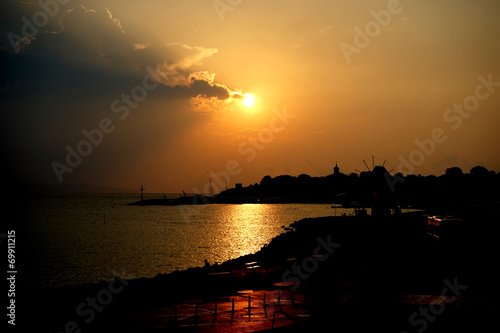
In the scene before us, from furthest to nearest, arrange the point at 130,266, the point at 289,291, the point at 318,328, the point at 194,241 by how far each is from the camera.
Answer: the point at 194,241 → the point at 130,266 → the point at 289,291 → the point at 318,328

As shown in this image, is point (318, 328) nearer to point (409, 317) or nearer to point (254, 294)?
point (409, 317)

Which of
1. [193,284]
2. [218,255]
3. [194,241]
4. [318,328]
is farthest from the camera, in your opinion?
[194,241]

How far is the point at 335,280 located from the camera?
12.0 meters

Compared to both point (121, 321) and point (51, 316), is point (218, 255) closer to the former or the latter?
point (51, 316)

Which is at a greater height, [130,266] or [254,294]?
[254,294]

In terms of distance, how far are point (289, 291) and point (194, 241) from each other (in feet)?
203

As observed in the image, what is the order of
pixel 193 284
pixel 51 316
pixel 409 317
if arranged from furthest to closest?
pixel 193 284, pixel 51 316, pixel 409 317

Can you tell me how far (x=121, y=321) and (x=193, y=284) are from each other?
760cm

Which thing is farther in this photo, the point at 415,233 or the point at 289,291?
the point at 415,233

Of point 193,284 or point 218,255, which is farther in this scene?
point 218,255

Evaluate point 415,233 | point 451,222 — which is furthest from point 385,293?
point 415,233

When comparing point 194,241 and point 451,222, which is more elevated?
point 451,222

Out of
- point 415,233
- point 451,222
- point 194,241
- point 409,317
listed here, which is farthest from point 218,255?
point 409,317

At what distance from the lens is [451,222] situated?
90.0 ft
